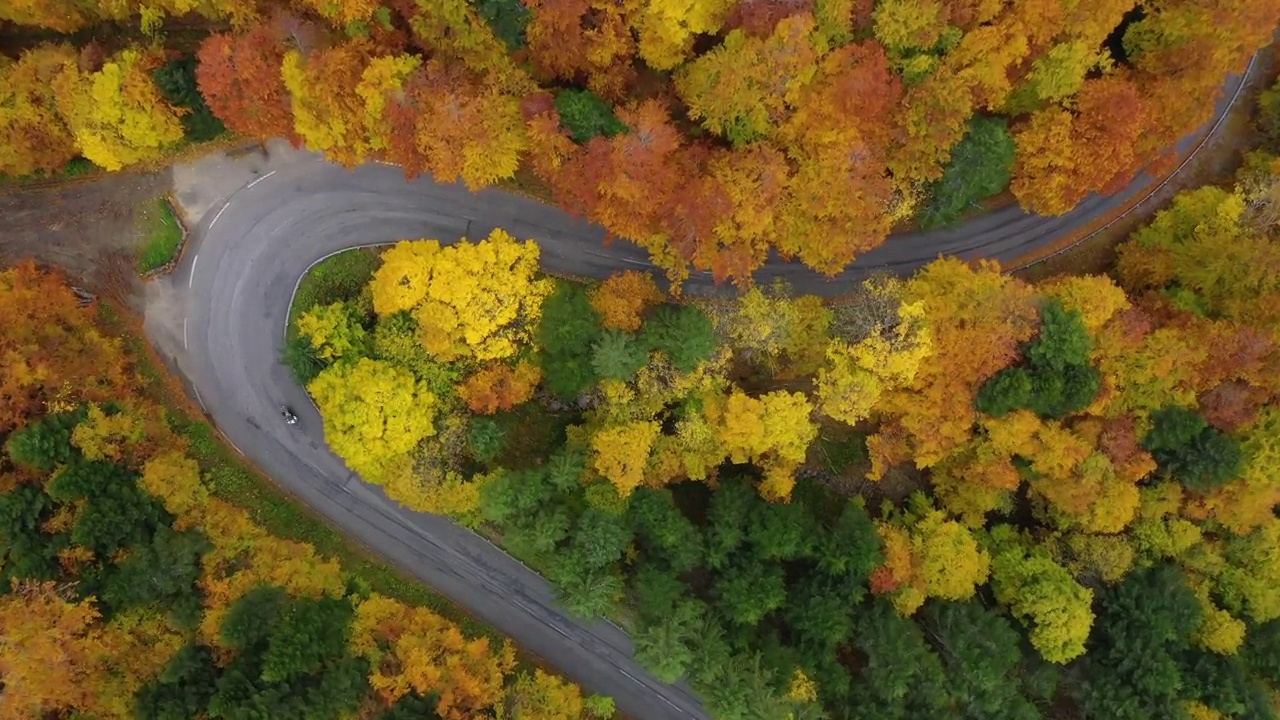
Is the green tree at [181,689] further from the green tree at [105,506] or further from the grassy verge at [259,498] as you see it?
the grassy verge at [259,498]

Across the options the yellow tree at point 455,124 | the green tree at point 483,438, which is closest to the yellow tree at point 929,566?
the green tree at point 483,438

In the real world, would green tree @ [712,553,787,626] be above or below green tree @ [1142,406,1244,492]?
below

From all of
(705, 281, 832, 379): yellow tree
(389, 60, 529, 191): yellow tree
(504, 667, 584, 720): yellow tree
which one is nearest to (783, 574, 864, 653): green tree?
(705, 281, 832, 379): yellow tree

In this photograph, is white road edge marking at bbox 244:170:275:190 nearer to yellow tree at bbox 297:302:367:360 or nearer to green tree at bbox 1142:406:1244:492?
yellow tree at bbox 297:302:367:360

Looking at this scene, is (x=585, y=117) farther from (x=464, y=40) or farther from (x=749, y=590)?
(x=749, y=590)

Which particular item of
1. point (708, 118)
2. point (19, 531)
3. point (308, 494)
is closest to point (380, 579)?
point (308, 494)

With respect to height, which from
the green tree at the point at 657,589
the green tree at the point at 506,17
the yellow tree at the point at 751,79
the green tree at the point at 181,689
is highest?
the yellow tree at the point at 751,79
